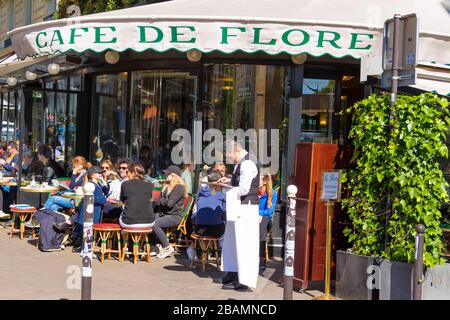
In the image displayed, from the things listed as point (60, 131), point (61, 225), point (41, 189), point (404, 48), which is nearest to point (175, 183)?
point (61, 225)

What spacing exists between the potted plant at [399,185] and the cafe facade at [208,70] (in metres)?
0.93

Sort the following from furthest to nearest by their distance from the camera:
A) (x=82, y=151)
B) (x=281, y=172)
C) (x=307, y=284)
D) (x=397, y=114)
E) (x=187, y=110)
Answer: (x=82, y=151), (x=187, y=110), (x=281, y=172), (x=307, y=284), (x=397, y=114)

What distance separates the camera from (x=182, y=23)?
845cm

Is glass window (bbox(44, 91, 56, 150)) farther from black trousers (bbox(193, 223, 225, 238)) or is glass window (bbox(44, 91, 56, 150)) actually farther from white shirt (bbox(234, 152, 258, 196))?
white shirt (bbox(234, 152, 258, 196))

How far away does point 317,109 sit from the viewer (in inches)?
397

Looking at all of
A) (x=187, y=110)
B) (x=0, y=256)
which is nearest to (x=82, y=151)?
(x=187, y=110)

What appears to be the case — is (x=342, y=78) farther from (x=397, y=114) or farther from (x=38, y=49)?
(x=38, y=49)

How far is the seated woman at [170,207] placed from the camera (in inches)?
369

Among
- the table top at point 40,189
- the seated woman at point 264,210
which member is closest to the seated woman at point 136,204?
the seated woman at point 264,210

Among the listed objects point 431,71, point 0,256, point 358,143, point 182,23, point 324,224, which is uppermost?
point 182,23

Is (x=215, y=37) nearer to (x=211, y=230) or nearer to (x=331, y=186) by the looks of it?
(x=211, y=230)

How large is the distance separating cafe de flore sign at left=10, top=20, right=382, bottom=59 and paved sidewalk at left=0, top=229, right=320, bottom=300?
9.37ft

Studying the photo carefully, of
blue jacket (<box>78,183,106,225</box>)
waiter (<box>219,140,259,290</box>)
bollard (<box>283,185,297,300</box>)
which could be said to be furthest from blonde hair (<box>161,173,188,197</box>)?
bollard (<box>283,185,297,300</box>)

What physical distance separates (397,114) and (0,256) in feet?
18.7
